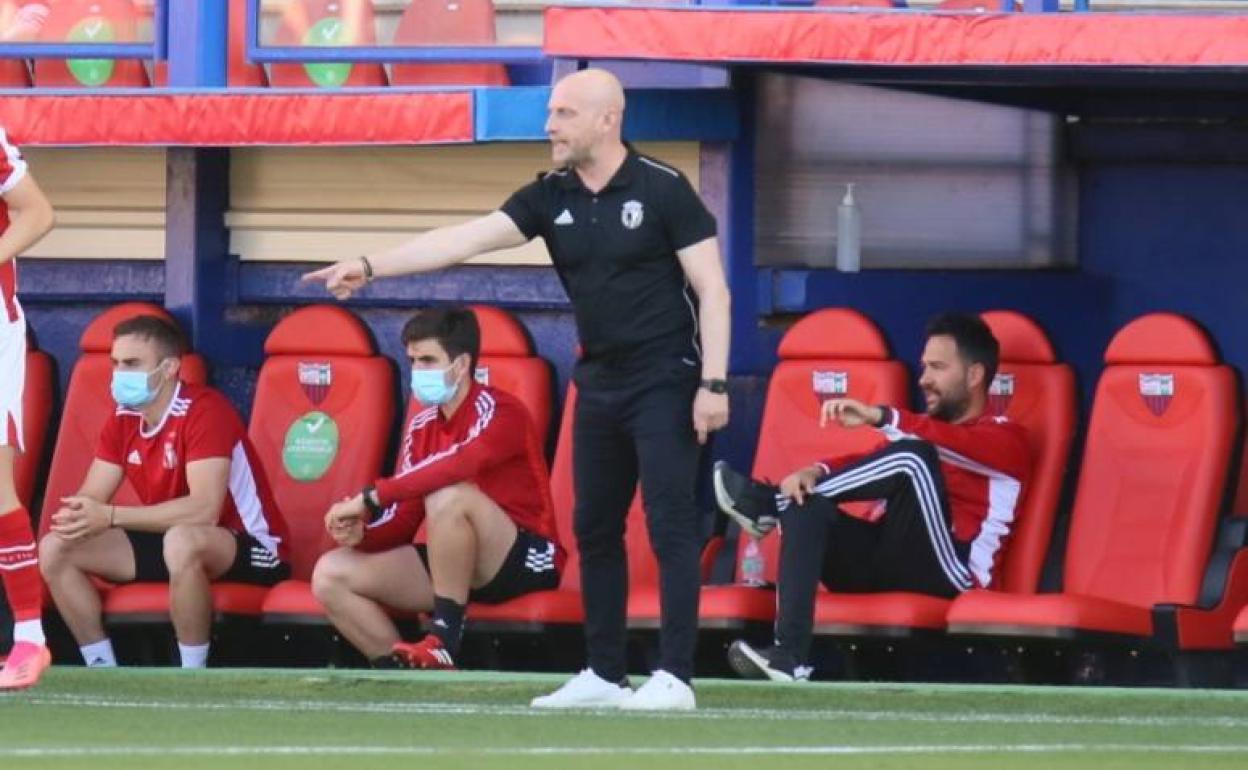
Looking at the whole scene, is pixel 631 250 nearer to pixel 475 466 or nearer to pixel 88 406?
pixel 475 466

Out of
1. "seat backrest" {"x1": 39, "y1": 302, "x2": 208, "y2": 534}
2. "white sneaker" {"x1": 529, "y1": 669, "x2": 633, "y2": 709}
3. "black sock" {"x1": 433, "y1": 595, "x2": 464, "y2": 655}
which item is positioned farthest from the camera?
"seat backrest" {"x1": 39, "y1": 302, "x2": 208, "y2": 534}

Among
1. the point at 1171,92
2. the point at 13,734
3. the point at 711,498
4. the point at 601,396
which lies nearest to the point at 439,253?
the point at 601,396

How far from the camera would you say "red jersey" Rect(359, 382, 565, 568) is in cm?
1116

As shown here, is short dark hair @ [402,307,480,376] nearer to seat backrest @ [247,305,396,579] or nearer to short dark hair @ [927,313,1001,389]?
seat backrest @ [247,305,396,579]

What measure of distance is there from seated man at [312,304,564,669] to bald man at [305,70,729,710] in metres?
1.92

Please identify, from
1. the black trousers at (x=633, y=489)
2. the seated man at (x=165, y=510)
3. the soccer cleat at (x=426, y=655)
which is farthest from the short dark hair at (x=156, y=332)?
the black trousers at (x=633, y=489)

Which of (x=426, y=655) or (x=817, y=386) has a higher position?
(x=817, y=386)

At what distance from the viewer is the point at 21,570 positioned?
9.44 meters

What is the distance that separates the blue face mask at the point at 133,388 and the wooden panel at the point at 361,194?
4.91 ft

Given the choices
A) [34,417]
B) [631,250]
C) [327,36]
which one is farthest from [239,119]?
[631,250]

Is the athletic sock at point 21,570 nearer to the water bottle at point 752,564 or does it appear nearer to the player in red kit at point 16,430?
the player in red kit at point 16,430

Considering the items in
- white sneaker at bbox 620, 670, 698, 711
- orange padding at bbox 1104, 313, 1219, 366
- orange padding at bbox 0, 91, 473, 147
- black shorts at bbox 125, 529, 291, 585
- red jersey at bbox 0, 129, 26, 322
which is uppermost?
orange padding at bbox 0, 91, 473, 147

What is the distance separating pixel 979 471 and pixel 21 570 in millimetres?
3356

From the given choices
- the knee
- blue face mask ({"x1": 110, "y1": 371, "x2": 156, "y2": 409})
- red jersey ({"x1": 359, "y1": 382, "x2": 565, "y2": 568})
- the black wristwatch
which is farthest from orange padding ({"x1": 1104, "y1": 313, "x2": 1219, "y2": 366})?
blue face mask ({"x1": 110, "y1": 371, "x2": 156, "y2": 409})
